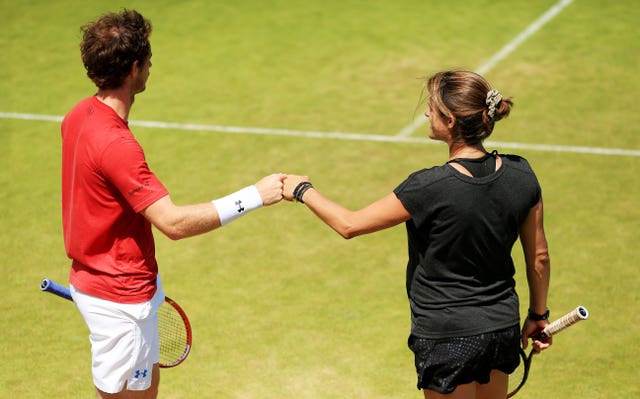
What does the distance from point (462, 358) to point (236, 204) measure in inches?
53.5

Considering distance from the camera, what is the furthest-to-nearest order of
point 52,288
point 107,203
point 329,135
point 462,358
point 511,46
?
point 511,46, point 329,135, point 52,288, point 107,203, point 462,358

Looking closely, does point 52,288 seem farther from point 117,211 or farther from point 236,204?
point 236,204

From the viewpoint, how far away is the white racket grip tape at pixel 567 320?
16.4ft

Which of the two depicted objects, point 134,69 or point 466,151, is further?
point 134,69

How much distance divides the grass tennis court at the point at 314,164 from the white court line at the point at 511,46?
83 millimetres

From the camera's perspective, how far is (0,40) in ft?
47.4

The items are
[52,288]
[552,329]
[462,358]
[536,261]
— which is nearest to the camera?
[462,358]

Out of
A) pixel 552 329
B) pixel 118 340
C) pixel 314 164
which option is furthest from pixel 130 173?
pixel 314 164

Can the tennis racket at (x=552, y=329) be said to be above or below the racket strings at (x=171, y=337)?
above

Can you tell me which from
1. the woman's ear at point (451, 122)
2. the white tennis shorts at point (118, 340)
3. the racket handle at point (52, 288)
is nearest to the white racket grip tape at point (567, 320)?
the woman's ear at point (451, 122)

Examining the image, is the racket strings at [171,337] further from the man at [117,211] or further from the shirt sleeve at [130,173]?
the shirt sleeve at [130,173]

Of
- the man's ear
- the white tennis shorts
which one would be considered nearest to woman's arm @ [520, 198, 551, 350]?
the white tennis shorts

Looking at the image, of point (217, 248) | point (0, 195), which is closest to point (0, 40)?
→ point (0, 195)

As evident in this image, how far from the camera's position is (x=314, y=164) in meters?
10.5
